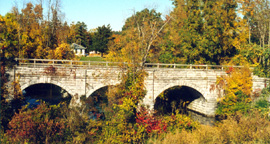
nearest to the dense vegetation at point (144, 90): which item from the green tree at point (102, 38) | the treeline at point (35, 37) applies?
the treeline at point (35, 37)

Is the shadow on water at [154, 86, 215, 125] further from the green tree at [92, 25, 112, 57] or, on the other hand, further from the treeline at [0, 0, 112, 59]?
the green tree at [92, 25, 112, 57]

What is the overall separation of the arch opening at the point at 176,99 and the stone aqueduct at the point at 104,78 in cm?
227

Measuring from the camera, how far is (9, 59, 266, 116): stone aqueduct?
61.1 ft

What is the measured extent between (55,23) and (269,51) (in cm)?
2575

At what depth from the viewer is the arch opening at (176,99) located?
27205mm

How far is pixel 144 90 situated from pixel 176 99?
10.0 m

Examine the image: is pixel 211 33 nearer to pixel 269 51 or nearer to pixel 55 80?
pixel 269 51

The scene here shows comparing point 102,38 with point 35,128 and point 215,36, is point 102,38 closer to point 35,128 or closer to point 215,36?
point 215,36

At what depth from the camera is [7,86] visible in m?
17.7

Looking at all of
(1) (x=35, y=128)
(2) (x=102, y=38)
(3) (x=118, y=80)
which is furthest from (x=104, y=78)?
(2) (x=102, y=38)

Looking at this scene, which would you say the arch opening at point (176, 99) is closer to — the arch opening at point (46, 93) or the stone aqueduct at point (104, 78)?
the stone aqueduct at point (104, 78)

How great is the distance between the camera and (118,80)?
2056 cm

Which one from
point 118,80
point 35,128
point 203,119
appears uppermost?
point 118,80

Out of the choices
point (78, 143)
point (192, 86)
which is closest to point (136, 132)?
point (78, 143)
